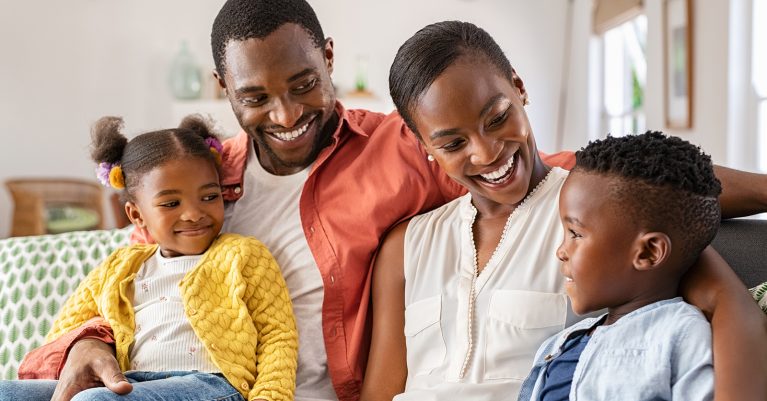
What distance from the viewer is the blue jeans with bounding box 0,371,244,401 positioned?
1.50 meters

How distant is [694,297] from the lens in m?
1.27

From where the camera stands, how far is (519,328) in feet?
4.90

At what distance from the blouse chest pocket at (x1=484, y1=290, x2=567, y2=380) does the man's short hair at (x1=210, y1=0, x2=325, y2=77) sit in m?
0.78

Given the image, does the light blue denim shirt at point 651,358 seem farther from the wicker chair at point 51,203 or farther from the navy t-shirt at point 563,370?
the wicker chair at point 51,203

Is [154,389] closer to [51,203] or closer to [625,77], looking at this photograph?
[625,77]

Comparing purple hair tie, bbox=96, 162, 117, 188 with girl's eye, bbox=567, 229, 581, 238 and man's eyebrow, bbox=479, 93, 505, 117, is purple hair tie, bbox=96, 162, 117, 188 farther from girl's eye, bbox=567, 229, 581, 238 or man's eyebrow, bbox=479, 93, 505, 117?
girl's eye, bbox=567, 229, 581, 238

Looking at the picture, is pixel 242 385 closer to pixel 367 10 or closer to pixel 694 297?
pixel 694 297

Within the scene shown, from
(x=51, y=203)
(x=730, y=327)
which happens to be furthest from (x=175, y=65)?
(x=730, y=327)

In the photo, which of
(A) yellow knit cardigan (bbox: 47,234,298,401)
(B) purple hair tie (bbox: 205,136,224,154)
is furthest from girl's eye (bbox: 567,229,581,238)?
(B) purple hair tie (bbox: 205,136,224,154)

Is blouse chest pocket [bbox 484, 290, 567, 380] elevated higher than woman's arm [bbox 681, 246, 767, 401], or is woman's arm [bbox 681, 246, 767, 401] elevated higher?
woman's arm [bbox 681, 246, 767, 401]

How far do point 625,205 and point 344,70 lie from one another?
580 cm

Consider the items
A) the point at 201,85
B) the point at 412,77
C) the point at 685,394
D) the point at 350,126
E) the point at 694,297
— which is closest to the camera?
the point at 685,394

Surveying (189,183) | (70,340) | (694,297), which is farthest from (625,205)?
(70,340)

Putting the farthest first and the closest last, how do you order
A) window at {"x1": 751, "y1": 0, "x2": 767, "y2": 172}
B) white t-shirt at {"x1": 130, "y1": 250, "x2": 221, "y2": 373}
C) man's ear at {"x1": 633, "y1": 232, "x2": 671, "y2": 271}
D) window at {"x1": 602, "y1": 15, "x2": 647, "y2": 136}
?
1. window at {"x1": 602, "y1": 15, "x2": 647, "y2": 136}
2. window at {"x1": 751, "y1": 0, "x2": 767, "y2": 172}
3. white t-shirt at {"x1": 130, "y1": 250, "x2": 221, "y2": 373}
4. man's ear at {"x1": 633, "y1": 232, "x2": 671, "y2": 271}
